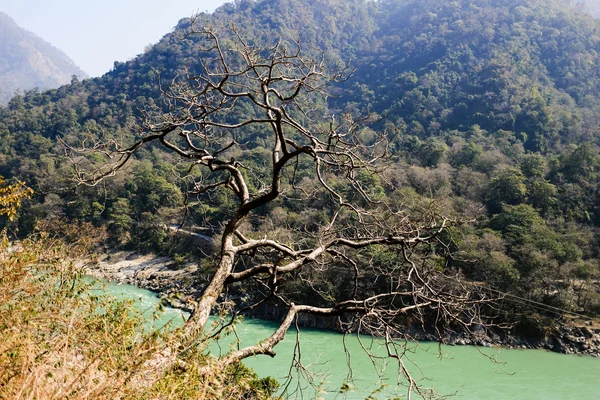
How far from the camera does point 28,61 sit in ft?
527

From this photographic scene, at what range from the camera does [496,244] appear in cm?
1630

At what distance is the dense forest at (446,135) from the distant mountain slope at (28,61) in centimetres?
11014

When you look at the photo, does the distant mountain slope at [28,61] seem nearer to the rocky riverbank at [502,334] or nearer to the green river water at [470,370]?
the rocky riverbank at [502,334]

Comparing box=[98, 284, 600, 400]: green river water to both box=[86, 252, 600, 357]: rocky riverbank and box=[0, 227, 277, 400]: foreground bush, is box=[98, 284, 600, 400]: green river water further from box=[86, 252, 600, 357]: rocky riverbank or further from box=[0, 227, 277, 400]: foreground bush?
box=[0, 227, 277, 400]: foreground bush

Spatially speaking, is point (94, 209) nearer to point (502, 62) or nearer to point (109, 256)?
point (109, 256)

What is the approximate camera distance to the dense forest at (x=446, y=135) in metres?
15.3

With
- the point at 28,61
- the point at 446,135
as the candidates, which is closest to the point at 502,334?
the point at 446,135

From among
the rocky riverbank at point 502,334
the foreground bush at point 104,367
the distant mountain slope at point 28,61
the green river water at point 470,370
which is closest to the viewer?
the foreground bush at point 104,367

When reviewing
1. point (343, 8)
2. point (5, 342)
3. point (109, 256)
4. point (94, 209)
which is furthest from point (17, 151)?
point (343, 8)

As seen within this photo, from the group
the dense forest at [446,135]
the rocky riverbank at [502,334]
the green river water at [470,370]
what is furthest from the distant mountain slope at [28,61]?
the green river water at [470,370]

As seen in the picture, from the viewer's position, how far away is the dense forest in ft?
50.3

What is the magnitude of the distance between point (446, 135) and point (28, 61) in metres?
171

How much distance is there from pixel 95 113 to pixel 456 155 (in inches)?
1059

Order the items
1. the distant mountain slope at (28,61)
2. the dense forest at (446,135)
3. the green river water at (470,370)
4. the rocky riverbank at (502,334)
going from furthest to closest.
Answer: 1. the distant mountain slope at (28,61)
2. the dense forest at (446,135)
3. the rocky riverbank at (502,334)
4. the green river water at (470,370)
